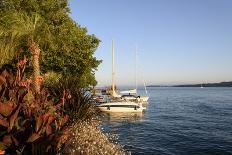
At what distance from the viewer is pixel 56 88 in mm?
17797

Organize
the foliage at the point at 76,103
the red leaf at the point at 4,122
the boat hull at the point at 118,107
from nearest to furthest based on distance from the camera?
→ 1. the red leaf at the point at 4,122
2. the foliage at the point at 76,103
3. the boat hull at the point at 118,107

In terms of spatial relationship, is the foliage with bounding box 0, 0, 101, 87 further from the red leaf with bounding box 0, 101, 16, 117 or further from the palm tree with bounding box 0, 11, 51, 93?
the red leaf with bounding box 0, 101, 16, 117

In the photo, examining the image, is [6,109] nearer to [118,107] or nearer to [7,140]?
[7,140]

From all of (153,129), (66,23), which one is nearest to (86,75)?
(66,23)

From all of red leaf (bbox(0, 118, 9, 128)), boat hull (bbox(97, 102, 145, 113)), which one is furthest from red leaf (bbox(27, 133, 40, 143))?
boat hull (bbox(97, 102, 145, 113))

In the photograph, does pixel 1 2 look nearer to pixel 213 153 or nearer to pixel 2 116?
pixel 213 153

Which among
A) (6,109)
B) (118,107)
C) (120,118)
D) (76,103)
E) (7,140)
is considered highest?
(6,109)

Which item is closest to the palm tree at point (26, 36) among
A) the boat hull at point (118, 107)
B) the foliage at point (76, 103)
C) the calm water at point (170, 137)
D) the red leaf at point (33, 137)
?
the foliage at point (76, 103)

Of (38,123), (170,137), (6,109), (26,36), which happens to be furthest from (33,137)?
(170,137)

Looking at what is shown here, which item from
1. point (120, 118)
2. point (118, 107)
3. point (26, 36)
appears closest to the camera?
point (26, 36)

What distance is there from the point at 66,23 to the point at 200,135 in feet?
53.5

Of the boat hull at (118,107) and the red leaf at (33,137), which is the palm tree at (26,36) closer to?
the red leaf at (33,137)

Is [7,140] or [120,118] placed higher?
[7,140]

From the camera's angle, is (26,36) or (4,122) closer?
(4,122)
